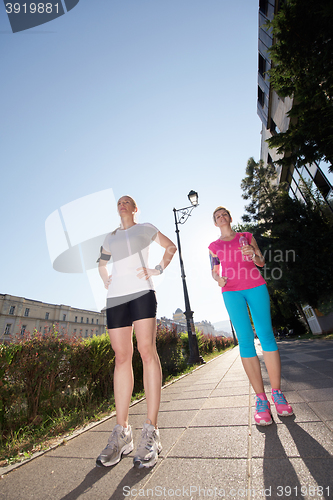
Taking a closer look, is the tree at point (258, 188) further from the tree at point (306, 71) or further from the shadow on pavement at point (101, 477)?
the shadow on pavement at point (101, 477)

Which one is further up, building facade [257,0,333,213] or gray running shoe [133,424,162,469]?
building facade [257,0,333,213]

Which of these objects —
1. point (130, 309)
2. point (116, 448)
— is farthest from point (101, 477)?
point (130, 309)

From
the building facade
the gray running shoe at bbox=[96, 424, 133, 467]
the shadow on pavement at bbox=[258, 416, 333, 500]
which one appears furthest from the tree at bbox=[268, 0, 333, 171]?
the building facade

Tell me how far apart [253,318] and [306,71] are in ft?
21.1

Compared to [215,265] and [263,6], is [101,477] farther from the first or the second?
[263,6]

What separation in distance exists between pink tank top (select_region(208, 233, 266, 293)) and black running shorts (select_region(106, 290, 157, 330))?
959 millimetres

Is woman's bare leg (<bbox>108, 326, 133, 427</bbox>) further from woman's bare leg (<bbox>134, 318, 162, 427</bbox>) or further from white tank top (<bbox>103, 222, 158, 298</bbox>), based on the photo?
white tank top (<bbox>103, 222, 158, 298</bbox>)

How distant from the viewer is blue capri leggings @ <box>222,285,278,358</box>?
2.35 meters

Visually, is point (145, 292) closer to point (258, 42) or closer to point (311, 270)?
point (311, 270)

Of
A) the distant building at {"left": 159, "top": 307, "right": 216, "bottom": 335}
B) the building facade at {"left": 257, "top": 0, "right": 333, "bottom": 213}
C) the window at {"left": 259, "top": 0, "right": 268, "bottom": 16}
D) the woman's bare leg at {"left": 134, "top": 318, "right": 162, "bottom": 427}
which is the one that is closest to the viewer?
the woman's bare leg at {"left": 134, "top": 318, "right": 162, "bottom": 427}

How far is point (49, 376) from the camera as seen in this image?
320cm

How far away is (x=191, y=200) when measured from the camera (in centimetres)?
1148

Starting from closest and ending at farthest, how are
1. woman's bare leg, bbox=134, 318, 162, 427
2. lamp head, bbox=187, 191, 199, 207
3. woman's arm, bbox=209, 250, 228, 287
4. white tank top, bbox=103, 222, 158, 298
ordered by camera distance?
woman's bare leg, bbox=134, 318, 162, 427 < white tank top, bbox=103, 222, 158, 298 < woman's arm, bbox=209, 250, 228, 287 < lamp head, bbox=187, 191, 199, 207

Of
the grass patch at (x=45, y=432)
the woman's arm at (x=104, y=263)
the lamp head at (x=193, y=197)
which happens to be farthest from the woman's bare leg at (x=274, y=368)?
the lamp head at (x=193, y=197)
